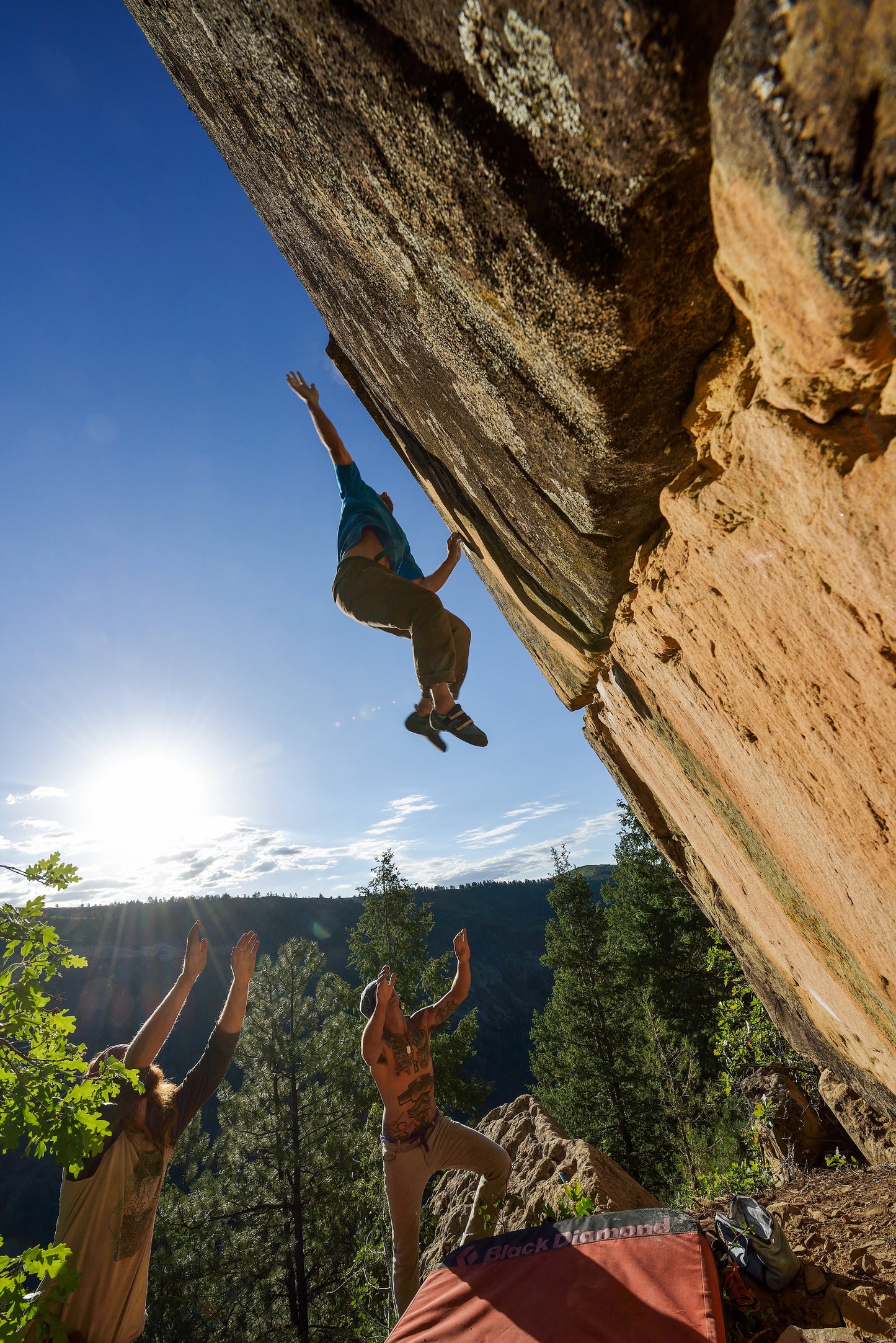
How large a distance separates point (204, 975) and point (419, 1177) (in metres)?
48.4

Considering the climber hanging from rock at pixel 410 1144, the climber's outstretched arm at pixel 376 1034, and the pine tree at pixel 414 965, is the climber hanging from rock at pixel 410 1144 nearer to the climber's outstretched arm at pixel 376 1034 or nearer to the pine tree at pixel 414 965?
the climber's outstretched arm at pixel 376 1034

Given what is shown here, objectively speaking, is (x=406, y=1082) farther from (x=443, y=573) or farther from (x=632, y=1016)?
(x=632, y=1016)

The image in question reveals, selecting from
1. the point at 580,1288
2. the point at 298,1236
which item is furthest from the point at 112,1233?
the point at 298,1236

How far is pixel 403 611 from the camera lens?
139 inches

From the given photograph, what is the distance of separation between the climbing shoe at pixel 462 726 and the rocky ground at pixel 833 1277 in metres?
2.89

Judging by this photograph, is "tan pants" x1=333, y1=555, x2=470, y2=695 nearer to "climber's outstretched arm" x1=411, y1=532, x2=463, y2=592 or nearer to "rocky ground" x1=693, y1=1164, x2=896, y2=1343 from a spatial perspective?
"climber's outstretched arm" x1=411, y1=532, x2=463, y2=592

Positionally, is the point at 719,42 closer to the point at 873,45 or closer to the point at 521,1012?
the point at 873,45

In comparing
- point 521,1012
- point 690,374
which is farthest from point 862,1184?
point 521,1012

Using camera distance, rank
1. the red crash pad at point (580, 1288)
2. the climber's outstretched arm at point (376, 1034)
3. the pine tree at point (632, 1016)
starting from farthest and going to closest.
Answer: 1. the pine tree at point (632, 1016)
2. the climber's outstretched arm at point (376, 1034)
3. the red crash pad at point (580, 1288)

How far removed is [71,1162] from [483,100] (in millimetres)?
3347

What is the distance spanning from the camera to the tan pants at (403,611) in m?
3.42

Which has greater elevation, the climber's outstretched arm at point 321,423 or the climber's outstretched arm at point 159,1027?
the climber's outstretched arm at point 321,423

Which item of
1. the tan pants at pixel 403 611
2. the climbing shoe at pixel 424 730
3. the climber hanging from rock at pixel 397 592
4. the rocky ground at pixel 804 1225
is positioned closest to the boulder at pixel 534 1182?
the rocky ground at pixel 804 1225

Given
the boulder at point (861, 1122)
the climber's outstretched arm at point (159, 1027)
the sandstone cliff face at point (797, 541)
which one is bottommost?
the boulder at point (861, 1122)
